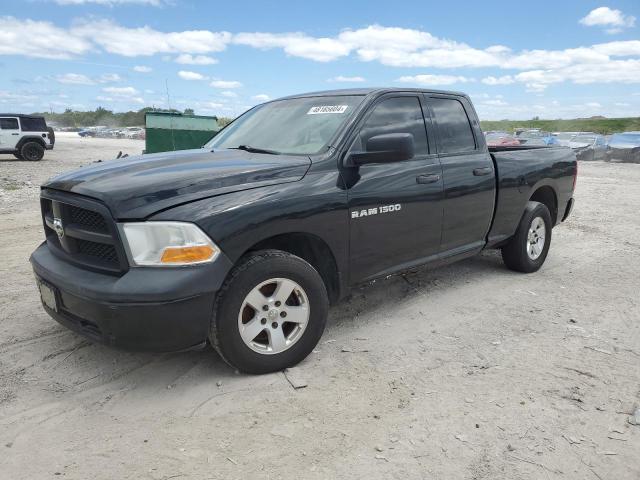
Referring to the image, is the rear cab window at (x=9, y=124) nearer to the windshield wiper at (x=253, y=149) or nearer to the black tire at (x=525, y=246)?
the windshield wiper at (x=253, y=149)

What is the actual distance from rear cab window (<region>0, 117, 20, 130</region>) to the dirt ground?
720 inches

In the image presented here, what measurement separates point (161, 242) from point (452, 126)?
2.95 metres

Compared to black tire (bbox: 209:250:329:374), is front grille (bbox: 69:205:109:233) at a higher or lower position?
higher

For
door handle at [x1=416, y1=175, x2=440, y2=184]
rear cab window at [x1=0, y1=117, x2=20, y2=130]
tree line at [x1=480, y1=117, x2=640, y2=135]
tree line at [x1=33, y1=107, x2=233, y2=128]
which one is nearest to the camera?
door handle at [x1=416, y1=175, x2=440, y2=184]

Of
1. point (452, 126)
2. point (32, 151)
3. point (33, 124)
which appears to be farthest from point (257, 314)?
point (33, 124)

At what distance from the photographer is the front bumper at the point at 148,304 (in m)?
2.70

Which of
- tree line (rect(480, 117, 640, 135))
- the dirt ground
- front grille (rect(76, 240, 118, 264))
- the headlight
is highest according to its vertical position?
tree line (rect(480, 117, 640, 135))

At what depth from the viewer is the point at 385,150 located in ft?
11.2

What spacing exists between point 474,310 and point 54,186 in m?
3.39

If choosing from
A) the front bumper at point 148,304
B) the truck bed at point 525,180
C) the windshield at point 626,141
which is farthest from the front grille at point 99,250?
the windshield at point 626,141

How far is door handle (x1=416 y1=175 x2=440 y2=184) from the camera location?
404cm

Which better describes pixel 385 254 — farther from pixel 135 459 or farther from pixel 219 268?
pixel 135 459

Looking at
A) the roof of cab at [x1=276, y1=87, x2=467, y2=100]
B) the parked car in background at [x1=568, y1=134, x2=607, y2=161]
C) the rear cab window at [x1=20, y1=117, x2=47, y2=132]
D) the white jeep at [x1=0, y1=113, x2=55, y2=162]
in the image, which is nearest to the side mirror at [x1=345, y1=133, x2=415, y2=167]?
the roof of cab at [x1=276, y1=87, x2=467, y2=100]

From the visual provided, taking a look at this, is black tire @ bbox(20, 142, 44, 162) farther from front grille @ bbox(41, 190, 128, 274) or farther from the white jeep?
front grille @ bbox(41, 190, 128, 274)
